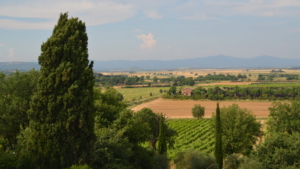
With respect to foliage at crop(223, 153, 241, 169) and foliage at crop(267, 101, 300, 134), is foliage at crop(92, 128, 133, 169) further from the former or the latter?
foliage at crop(267, 101, 300, 134)

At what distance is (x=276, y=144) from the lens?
18797 millimetres

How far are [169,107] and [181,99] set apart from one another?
57.7 feet

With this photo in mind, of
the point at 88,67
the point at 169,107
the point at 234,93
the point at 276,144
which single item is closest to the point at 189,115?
the point at 169,107

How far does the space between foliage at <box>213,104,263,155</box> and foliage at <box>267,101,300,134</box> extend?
2.23 metres

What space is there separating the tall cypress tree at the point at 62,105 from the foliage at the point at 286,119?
21682 millimetres

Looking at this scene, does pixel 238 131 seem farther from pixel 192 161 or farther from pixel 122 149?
pixel 122 149

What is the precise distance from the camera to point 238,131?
93.2 feet

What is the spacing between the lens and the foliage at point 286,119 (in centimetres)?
2642

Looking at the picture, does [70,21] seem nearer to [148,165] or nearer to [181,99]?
[148,165]

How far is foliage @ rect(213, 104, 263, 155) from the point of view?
92.5 feet

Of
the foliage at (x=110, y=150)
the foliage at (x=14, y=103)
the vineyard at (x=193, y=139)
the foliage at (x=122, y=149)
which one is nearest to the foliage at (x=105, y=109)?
the foliage at (x=122, y=149)

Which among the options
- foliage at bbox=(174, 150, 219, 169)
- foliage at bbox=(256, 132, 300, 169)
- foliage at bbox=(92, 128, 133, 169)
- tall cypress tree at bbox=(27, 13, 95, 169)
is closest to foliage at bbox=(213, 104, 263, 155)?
foliage at bbox=(174, 150, 219, 169)

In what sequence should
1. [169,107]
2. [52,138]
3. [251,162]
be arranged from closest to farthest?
[52,138] → [251,162] → [169,107]

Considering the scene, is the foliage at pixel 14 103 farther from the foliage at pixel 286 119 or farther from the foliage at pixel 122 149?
the foliage at pixel 286 119
